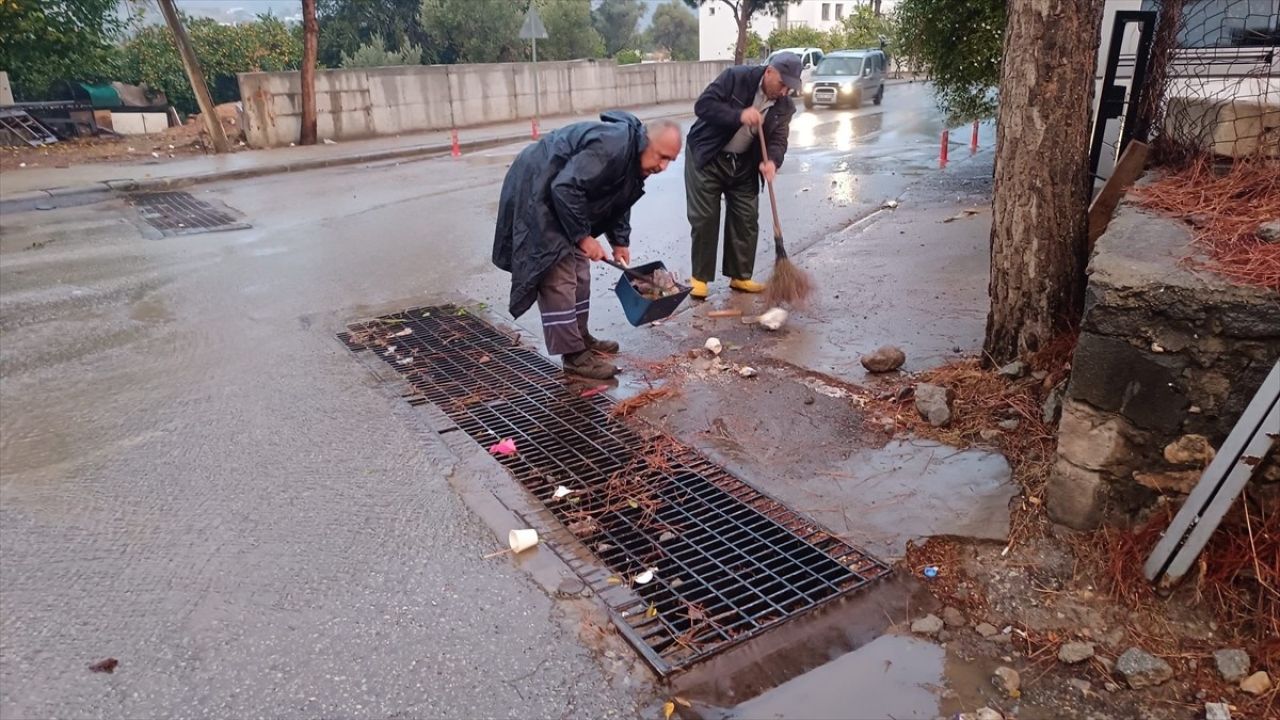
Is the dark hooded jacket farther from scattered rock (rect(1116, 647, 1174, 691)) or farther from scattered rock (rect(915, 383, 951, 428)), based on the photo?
scattered rock (rect(1116, 647, 1174, 691))

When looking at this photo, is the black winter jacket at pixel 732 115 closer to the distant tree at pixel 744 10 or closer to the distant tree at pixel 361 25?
the distant tree at pixel 744 10

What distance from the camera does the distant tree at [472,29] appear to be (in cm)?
2642

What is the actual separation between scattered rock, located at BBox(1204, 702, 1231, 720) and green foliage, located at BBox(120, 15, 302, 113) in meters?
21.7

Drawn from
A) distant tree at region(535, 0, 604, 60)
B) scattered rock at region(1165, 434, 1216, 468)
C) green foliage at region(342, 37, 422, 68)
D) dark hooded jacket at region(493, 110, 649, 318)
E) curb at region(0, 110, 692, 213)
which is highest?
distant tree at region(535, 0, 604, 60)

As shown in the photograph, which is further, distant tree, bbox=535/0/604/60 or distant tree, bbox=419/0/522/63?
distant tree, bbox=535/0/604/60

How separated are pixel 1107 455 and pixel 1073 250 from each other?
1.25 m

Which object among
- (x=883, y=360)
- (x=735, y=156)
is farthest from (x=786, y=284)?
(x=883, y=360)

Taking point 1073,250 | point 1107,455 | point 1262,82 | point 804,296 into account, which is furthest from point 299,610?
point 1262,82

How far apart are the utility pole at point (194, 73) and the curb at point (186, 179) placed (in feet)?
7.67

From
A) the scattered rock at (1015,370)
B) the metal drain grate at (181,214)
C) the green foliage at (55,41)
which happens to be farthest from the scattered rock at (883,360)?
the green foliage at (55,41)

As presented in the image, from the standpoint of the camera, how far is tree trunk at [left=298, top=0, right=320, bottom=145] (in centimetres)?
1563

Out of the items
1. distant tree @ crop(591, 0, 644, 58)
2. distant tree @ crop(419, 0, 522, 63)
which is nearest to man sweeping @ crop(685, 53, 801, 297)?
distant tree @ crop(419, 0, 522, 63)

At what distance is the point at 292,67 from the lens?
68.3ft

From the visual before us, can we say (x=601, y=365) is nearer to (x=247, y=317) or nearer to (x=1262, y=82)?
(x=247, y=317)
